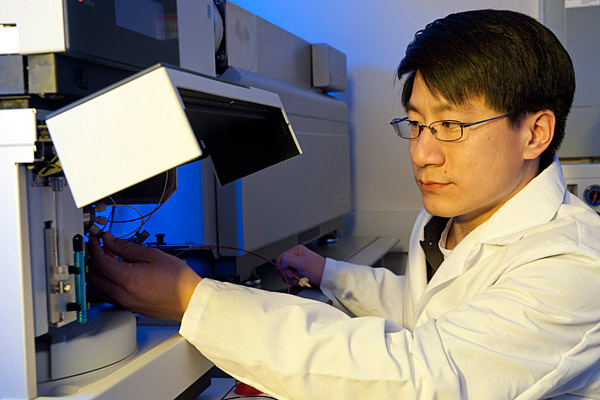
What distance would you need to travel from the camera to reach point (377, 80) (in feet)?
8.53

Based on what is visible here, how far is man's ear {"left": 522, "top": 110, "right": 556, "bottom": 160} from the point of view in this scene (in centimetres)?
115

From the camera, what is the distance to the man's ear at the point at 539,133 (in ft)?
3.76

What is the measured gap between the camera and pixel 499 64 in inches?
43.1

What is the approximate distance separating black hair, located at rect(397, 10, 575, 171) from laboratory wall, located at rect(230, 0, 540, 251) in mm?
1407

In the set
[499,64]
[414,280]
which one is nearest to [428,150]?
[499,64]

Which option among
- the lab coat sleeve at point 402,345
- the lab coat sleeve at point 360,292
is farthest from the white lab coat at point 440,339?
the lab coat sleeve at point 360,292

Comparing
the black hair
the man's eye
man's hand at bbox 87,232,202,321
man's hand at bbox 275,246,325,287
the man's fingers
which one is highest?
the black hair

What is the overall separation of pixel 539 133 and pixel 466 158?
17cm

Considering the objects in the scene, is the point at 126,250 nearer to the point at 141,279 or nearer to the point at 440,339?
the point at 141,279

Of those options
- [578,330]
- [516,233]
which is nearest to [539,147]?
[516,233]

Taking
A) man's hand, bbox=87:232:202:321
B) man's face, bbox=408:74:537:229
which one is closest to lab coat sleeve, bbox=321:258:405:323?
man's face, bbox=408:74:537:229

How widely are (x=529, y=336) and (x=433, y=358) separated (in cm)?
15

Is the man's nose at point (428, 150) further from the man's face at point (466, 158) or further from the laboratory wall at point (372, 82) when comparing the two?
the laboratory wall at point (372, 82)

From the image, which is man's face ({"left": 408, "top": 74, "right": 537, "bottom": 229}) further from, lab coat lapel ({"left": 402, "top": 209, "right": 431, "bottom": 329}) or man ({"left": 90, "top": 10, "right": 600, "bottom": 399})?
lab coat lapel ({"left": 402, "top": 209, "right": 431, "bottom": 329})
